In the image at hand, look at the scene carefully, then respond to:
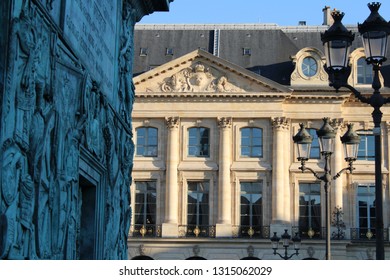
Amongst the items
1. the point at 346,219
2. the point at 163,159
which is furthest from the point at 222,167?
the point at 346,219

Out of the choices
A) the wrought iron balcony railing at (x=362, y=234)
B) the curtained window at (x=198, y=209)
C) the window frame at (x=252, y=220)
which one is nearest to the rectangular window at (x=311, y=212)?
the wrought iron balcony railing at (x=362, y=234)

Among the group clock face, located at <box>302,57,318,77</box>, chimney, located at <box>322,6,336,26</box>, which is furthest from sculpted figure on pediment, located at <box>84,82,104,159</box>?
chimney, located at <box>322,6,336,26</box>

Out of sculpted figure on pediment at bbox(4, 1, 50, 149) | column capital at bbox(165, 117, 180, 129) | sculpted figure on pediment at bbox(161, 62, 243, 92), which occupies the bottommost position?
sculpted figure on pediment at bbox(4, 1, 50, 149)

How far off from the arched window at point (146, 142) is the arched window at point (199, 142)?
78.2 inches

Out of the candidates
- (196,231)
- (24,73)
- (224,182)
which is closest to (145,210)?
(196,231)

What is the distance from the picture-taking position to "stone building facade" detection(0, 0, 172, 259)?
8891mm

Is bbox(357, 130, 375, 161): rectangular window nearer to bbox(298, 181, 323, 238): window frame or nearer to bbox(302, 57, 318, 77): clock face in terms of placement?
bbox(298, 181, 323, 238): window frame

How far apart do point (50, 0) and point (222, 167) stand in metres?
44.0

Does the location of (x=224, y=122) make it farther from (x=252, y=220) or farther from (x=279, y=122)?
(x=252, y=220)

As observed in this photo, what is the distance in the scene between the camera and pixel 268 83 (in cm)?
5444

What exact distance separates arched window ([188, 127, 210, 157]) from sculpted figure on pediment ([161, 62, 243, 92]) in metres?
2.32

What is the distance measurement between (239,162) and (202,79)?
16.8 ft

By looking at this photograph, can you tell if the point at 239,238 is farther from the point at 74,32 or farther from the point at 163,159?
the point at 74,32

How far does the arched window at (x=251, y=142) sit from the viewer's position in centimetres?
5469
